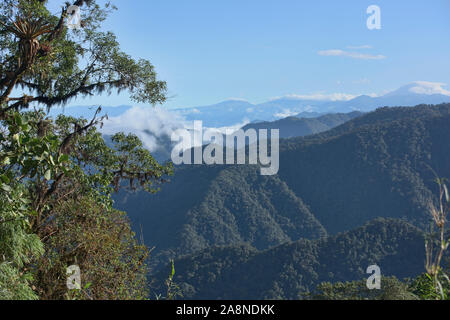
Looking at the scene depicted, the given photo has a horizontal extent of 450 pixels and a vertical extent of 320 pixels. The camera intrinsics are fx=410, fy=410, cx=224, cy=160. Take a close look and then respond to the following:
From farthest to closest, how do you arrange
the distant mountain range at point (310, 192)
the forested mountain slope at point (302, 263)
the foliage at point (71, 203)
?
the distant mountain range at point (310, 192) < the forested mountain slope at point (302, 263) < the foliage at point (71, 203)

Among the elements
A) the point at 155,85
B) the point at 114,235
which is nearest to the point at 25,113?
the point at 155,85

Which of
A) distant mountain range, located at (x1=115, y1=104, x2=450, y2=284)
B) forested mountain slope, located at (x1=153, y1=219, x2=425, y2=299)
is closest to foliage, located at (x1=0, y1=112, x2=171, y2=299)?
forested mountain slope, located at (x1=153, y1=219, x2=425, y2=299)

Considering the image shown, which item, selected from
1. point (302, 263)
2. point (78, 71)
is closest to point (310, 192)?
point (302, 263)

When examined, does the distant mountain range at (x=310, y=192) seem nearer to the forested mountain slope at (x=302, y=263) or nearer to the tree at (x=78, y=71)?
the forested mountain slope at (x=302, y=263)

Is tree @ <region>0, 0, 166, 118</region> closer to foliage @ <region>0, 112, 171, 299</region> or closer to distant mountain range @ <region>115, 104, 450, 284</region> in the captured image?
foliage @ <region>0, 112, 171, 299</region>

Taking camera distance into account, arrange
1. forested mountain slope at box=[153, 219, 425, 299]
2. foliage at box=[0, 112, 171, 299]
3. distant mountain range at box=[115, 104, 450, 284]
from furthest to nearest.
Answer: distant mountain range at box=[115, 104, 450, 284] < forested mountain slope at box=[153, 219, 425, 299] < foliage at box=[0, 112, 171, 299]

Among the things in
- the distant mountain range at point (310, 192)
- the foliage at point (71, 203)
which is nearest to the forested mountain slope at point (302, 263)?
the distant mountain range at point (310, 192)

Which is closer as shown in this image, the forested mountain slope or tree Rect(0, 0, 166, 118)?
tree Rect(0, 0, 166, 118)

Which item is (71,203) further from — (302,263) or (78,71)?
(302,263)

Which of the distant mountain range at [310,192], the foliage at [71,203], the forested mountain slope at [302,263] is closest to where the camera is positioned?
the foliage at [71,203]

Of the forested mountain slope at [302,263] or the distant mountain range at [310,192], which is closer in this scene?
the forested mountain slope at [302,263]

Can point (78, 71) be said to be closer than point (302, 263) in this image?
Yes

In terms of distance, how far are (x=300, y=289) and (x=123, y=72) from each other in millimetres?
54817

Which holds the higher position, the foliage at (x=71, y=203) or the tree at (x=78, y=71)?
the tree at (x=78, y=71)
